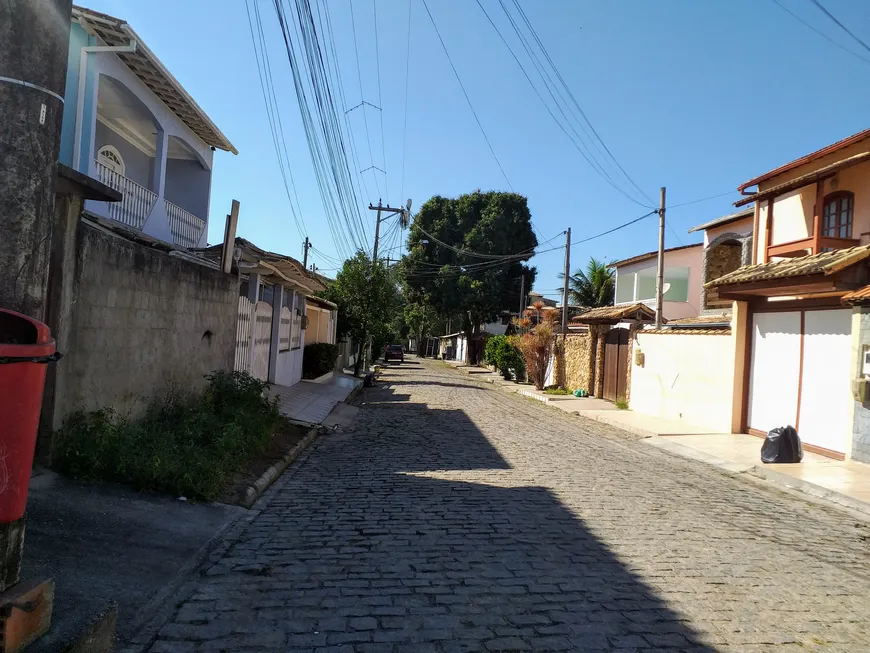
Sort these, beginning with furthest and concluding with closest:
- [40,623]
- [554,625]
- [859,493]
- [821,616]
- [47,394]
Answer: [859,493], [47,394], [821,616], [554,625], [40,623]

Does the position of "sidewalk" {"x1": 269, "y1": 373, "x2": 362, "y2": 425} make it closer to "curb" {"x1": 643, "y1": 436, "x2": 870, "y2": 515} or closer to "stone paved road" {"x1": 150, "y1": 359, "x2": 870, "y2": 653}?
"stone paved road" {"x1": 150, "y1": 359, "x2": 870, "y2": 653}


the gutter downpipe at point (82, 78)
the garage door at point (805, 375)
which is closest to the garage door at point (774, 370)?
the garage door at point (805, 375)

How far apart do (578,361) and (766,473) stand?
13.7 metres

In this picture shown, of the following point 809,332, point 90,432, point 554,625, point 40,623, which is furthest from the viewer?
point 809,332

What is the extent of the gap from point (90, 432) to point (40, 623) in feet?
12.1

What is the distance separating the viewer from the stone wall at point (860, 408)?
32.7 ft

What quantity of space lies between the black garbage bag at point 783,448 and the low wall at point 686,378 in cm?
313

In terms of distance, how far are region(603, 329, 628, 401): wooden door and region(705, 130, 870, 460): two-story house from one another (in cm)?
555

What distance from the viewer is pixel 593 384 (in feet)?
73.3

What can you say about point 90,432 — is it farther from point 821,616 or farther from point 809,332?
point 809,332

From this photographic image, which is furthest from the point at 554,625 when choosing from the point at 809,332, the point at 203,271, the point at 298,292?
the point at 298,292

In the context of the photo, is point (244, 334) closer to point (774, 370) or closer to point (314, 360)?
point (314, 360)

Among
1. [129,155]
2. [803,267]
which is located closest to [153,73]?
[129,155]

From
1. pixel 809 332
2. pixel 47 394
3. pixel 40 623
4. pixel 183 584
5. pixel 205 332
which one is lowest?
pixel 183 584
